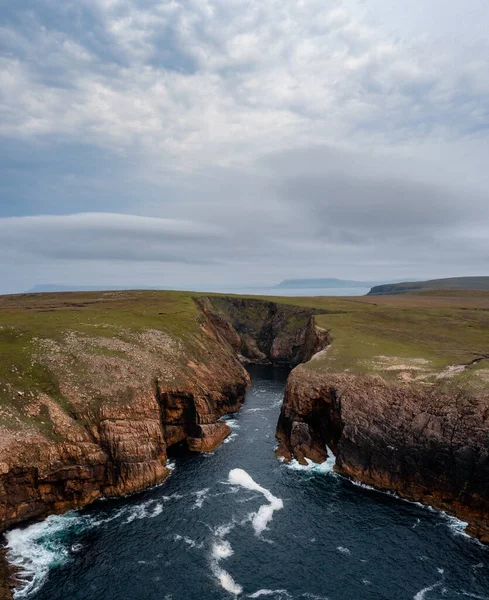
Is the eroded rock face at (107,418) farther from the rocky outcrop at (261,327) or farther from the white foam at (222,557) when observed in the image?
the rocky outcrop at (261,327)

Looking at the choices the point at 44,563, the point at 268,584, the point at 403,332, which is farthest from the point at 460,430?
the point at 44,563

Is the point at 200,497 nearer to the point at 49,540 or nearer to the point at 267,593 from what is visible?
the point at 267,593

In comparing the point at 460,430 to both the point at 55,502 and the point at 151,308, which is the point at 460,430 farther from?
the point at 151,308

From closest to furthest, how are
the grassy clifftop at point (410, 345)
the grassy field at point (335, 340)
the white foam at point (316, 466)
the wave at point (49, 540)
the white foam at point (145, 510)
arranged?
the wave at point (49, 540)
the white foam at point (145, 510)
the white foam at point (316, 466)
the grassy field at point (335, 340)
the grassy clifftop at point (410, 345)

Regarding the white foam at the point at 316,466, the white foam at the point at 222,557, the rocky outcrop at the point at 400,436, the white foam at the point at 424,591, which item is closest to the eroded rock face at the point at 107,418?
the white foam at the point at 222,557

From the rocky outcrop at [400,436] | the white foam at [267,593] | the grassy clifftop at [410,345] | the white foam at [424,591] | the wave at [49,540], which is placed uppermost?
the grassy clifftop at [410,345]

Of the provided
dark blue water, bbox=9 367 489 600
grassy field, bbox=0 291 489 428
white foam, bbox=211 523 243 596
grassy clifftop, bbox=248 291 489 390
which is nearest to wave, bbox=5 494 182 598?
dark blue water, bbox=9 367 489 600
